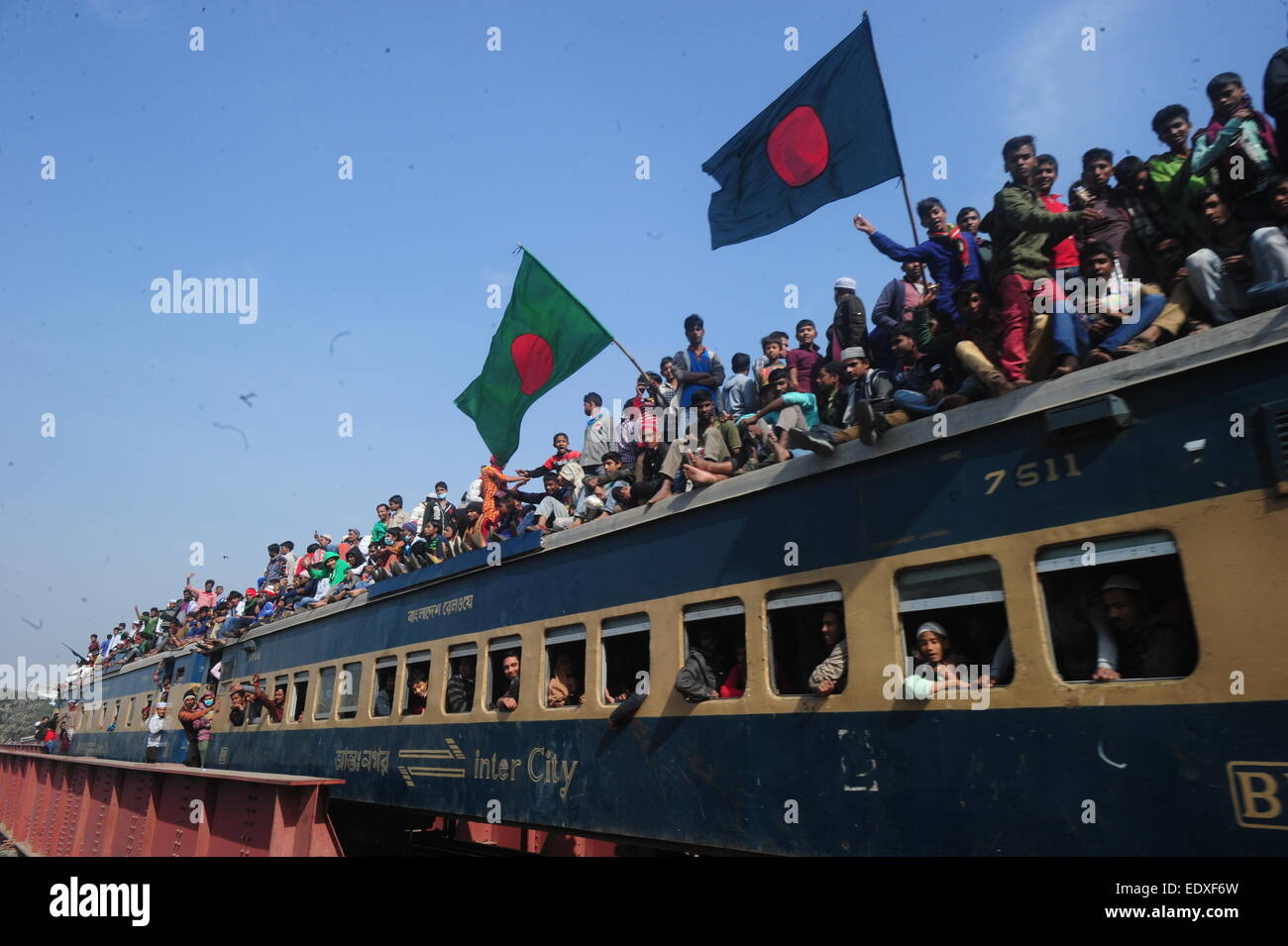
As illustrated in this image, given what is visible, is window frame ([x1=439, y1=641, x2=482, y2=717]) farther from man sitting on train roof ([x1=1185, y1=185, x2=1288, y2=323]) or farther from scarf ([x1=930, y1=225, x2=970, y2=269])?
man sitting on train roof ([x1=1185, y1=185, x2=1288, y2=323])

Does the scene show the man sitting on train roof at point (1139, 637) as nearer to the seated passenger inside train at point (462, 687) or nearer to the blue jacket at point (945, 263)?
the blue jacket at point (945, 263)

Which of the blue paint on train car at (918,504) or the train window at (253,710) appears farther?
the train window at (253,710)

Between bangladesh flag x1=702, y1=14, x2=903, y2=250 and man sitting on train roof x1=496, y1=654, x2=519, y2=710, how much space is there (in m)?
4.56

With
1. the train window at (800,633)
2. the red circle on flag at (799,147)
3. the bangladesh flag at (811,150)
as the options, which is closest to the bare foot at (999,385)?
the train window at (800,633)

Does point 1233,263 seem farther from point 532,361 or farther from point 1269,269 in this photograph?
point 532,361

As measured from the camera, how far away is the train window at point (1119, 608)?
3.82 metres

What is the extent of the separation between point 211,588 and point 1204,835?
27324mm

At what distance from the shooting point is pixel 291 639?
13.3 meters

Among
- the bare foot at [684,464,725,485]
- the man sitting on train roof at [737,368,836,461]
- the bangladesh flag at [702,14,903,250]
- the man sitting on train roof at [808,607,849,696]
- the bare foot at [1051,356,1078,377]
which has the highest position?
the bangladesh flag at [702,14,903,250]

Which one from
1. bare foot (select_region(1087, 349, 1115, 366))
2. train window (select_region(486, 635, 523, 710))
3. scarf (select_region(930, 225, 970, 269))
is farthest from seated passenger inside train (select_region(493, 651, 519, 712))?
bare foot (select_region(1087, 349, 1115, 366))

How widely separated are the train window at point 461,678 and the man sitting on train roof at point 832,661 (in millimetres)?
4371

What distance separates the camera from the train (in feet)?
11.6
